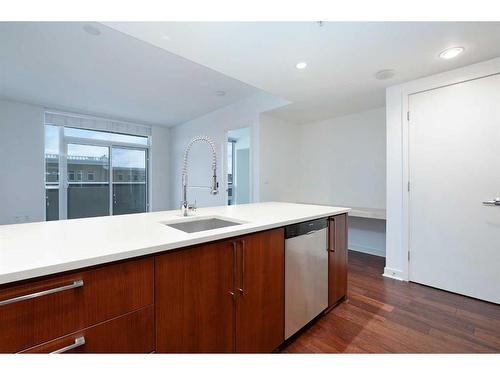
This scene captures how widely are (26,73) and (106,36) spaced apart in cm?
179

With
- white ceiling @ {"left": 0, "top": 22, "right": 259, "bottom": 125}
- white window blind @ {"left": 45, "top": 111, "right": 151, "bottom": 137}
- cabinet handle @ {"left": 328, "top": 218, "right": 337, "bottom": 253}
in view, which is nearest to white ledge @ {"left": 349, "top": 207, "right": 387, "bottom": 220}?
cabinet handle @ {"left": 328, "top": 218, "right": 337, "bottom": 253}

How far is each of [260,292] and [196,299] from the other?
413 millimetres

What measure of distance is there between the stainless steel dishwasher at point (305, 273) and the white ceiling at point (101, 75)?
7.69ft

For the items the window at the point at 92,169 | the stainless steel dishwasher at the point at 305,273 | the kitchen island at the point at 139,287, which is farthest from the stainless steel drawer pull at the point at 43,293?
the window at the point at 92,169

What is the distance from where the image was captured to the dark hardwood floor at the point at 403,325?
1465mm

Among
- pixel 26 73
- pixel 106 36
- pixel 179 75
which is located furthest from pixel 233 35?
pixel 26 73

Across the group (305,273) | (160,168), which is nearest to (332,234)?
(305,273)

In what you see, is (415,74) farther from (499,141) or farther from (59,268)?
(59,268)

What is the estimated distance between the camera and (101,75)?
9.77 ft

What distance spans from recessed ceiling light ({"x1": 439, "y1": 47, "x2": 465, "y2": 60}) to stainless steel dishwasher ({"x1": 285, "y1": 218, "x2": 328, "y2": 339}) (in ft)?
5.77

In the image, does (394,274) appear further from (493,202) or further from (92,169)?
(92,169)

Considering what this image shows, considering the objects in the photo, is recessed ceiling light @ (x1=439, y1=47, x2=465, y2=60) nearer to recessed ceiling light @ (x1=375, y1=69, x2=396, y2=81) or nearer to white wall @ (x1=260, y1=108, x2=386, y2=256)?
recessed ceiling light @ (x1=375, y1=69, x2=396, y2=81)

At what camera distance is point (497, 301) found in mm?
1976

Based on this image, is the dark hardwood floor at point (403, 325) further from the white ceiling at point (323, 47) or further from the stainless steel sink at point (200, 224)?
the white ceiling at point (323, 47)
